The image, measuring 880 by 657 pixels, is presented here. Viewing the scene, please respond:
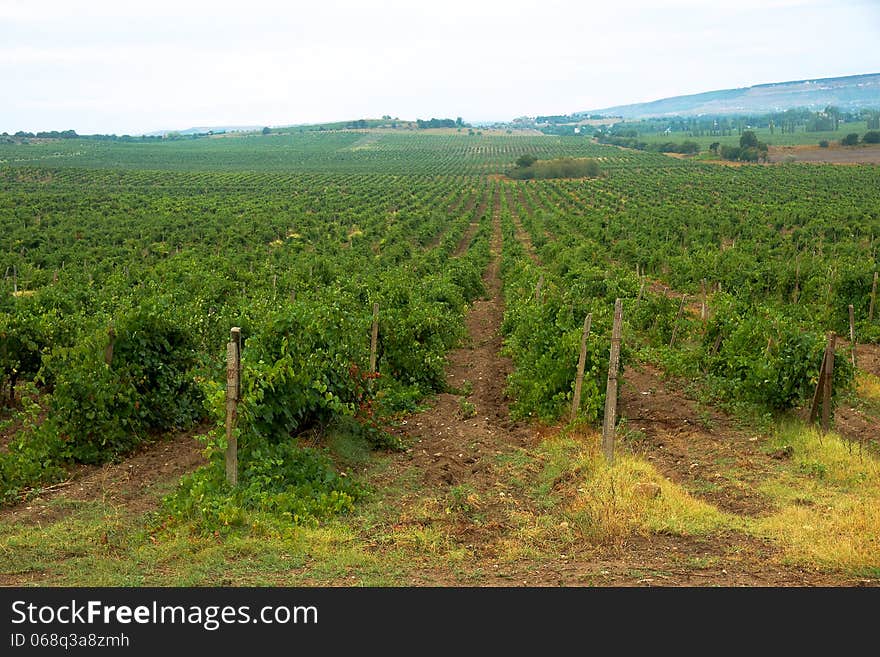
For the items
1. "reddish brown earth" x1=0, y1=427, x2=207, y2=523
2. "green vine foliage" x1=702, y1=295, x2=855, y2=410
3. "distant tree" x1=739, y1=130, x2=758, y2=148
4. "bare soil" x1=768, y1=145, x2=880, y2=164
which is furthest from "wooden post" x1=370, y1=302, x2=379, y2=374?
"distant tree" x1=739, y1=130, x2=758, y2=148

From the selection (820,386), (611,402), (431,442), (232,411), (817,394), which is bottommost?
(431,442)

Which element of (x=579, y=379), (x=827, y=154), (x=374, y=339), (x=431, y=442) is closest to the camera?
(x=431, y=442)

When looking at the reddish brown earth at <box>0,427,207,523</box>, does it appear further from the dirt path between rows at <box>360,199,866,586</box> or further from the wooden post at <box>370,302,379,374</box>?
the wooden post at <box>370,302,379,374</box>

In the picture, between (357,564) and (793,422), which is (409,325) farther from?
(357,564)

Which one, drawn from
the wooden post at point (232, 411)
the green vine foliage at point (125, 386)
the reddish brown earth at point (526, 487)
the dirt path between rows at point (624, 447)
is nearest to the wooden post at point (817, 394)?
the reddish brown earth at point (526, 487)

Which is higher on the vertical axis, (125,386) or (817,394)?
(125,386)

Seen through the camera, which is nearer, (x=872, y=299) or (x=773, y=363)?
(x=773, y=363)

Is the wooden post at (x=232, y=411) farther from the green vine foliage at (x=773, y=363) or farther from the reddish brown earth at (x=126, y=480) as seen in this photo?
the green vine foliage at (x=773, y=363)

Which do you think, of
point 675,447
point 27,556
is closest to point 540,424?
point 675,447

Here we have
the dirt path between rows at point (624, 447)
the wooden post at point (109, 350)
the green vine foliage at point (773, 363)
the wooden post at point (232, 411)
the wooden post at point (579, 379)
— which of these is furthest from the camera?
the wooden post at point (579, 379)

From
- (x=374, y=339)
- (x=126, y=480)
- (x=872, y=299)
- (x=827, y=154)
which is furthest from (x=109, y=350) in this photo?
(x=827, y=154)

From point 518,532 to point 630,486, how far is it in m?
1.71

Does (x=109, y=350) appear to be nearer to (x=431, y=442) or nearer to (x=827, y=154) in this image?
(x=431, y=442)

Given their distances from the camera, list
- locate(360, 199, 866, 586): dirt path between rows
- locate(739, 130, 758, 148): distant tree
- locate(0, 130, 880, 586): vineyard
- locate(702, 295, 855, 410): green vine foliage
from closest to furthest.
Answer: locate(360, 199, 866, 586): dirt path between rows
locate(0, 130, 880, 586): vineyard
locate(702, 295, 855, 410): green vine foliage
locate(739, 130, 758, 148): distant tree
